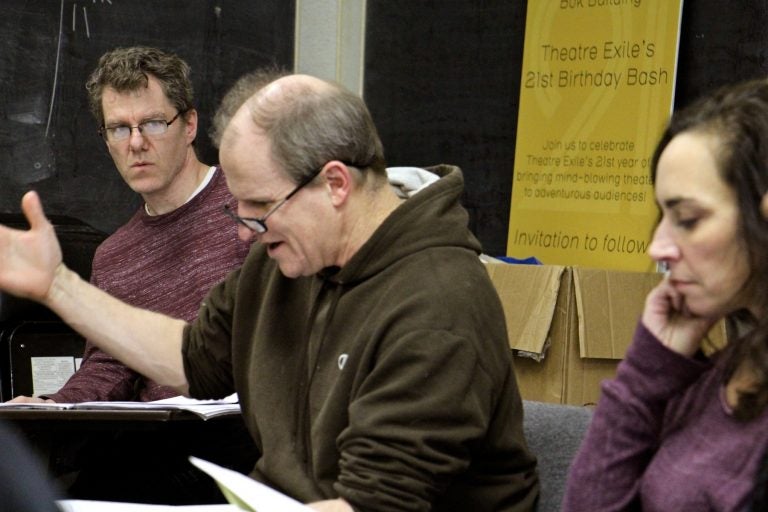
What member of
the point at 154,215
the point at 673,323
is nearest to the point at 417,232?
the point at 673,323

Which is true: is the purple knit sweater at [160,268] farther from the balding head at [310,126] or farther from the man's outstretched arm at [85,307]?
the balding head at [310,126]

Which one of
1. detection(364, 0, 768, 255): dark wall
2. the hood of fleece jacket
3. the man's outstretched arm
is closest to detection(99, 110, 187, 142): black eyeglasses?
the man's outstretched arm

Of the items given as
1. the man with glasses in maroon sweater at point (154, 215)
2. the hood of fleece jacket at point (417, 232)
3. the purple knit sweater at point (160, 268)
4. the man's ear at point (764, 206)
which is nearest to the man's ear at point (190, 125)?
the man with glasses in maroon sweater at point (154, 215)

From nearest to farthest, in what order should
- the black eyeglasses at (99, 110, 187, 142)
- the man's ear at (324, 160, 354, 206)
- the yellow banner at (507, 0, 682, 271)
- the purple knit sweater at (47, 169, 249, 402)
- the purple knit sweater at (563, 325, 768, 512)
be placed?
the purple knit sweater at (563, 325, 768, 512) < the man's ear at (324, 160, 354, 206) < the purple knit sweater at (47, 169, 249, 402) < the black eyeglasses at (99, 110, 187, 142) < the yellow banner at (507, 0, 682, 271)

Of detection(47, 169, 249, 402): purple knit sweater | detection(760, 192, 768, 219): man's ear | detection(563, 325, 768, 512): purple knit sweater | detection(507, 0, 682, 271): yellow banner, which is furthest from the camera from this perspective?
detection(507, 0, 682, 271): yellow banner

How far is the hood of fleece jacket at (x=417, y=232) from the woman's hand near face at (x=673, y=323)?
1.57ft

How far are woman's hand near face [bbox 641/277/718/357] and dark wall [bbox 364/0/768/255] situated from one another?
10.8 feet

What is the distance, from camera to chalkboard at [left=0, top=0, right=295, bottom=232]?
4.24 metres

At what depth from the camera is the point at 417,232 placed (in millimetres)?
2004

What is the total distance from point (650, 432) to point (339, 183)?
2.40ft

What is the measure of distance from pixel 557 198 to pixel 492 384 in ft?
9.08

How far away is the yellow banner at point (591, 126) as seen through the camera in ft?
13.8

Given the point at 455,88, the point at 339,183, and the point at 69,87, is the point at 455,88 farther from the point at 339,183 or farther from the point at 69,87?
the point at 339,183

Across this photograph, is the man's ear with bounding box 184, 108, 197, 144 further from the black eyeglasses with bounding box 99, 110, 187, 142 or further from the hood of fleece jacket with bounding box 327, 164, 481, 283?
the hood of fleece jacket with bounding box 327, 164, 481, 283
